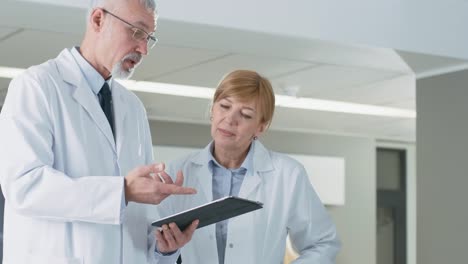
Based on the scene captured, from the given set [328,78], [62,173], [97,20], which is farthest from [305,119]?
[62,173]

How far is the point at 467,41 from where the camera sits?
5.41m

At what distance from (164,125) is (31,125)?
7.78 meters

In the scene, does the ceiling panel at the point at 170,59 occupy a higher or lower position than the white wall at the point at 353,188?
higher

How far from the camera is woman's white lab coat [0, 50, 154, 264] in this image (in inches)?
75.4

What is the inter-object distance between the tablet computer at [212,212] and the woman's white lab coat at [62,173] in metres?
0.11

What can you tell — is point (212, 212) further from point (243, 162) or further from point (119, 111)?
point (243, 162)

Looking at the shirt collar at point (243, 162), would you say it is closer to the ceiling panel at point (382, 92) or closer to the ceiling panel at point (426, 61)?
the ceiling panel at point (426, 61)

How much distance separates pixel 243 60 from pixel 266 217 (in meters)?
3.36

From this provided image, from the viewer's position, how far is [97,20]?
218 cm

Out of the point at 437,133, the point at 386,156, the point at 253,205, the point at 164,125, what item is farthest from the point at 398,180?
the point at 253,205

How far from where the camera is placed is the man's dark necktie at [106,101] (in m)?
2.21

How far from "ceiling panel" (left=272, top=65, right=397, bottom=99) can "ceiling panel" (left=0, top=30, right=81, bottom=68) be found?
1890 mm

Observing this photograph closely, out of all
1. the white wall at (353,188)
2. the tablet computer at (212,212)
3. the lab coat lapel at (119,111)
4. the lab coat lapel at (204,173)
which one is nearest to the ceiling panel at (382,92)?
the white wall at (353,188)

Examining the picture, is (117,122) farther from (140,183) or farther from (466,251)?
(466,251)
